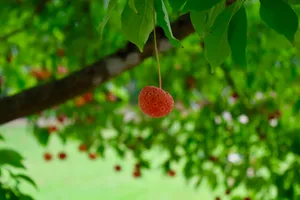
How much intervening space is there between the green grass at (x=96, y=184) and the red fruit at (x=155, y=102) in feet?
15.5

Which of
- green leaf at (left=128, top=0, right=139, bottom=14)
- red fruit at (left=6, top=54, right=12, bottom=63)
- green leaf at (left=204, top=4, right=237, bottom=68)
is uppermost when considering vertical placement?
green leaf at (left=128, top=0, right=139, bottom=14)

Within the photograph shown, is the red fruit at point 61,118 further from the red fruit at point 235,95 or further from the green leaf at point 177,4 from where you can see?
the green leaf at point 177,4

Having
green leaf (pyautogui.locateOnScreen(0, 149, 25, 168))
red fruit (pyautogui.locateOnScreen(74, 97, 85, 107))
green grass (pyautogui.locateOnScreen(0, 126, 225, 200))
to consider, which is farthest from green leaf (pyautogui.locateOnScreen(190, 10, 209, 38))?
green grass (pyautogui.locateOnScreen(0, 126, 225, 200))

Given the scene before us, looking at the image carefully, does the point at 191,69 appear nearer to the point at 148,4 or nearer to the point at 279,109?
the point at 279,109

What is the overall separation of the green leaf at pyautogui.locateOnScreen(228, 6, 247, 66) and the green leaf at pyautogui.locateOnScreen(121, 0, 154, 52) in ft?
0.32

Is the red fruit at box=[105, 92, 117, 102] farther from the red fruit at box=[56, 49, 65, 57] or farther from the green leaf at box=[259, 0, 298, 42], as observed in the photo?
the green leaf at box=[259, 0, 298, 42]

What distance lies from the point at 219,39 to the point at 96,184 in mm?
5625

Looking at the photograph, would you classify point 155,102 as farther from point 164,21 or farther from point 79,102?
point 79,102

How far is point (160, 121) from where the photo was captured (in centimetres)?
225

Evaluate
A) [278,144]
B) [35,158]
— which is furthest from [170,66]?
[35,158]

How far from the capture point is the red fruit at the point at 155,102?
0.69 m

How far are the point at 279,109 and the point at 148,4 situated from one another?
5.15 feet

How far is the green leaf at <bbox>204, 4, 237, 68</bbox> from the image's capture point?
26.6 inches

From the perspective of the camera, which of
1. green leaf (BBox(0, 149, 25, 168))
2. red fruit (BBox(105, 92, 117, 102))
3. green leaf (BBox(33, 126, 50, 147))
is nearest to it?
green leaf (BBox(0, 149, 25, 168))
